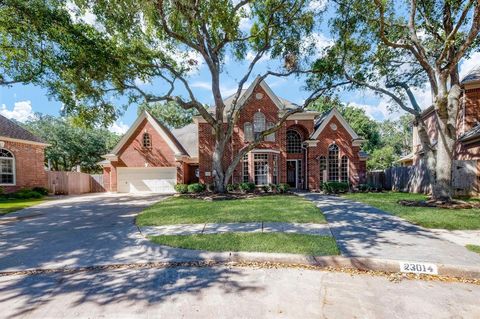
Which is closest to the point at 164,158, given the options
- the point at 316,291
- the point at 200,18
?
the point at 200,18

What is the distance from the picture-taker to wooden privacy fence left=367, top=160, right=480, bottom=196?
13.8 metres

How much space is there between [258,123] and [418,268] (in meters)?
15.8

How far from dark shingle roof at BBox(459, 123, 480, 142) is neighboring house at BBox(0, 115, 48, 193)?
29233 millimetres

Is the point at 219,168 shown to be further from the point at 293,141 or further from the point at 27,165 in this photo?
the point at 27,165

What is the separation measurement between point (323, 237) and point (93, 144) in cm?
3203

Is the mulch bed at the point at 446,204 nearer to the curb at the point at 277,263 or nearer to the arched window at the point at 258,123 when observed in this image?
the curb at the point at 277,263

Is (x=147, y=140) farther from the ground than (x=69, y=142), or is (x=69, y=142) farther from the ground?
(x=69, y=142)

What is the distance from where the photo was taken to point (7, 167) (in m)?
17.5

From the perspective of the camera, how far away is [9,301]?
3463 millimetres

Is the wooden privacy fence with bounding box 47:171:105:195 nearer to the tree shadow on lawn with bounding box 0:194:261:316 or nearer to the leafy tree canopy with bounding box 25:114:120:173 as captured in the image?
the leafy tree canopy with bounding box 25:114:120:173

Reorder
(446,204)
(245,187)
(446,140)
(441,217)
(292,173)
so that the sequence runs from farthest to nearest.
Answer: (292,173) < (245,187) < (446,140) < (446,204) < (441,217)

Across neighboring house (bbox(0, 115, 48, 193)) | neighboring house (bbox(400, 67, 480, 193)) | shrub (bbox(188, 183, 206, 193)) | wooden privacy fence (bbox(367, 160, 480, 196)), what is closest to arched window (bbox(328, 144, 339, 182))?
wooden privacy fence (bbox(367, 160, 480, 196))

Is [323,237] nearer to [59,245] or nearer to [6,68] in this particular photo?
[59,245]

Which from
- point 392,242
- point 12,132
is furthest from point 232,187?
point 12,132
